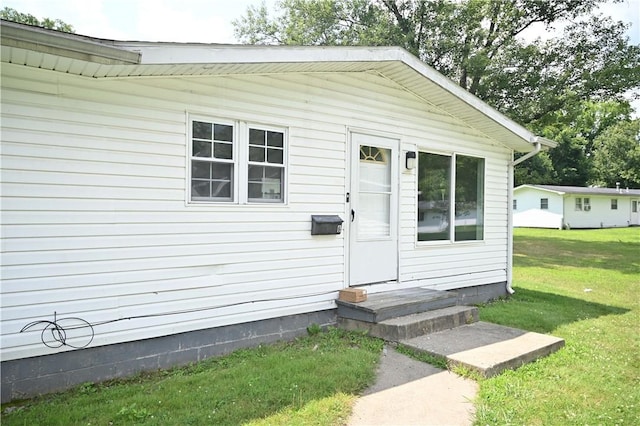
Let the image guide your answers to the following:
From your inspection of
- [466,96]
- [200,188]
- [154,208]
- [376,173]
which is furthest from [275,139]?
[466,96]

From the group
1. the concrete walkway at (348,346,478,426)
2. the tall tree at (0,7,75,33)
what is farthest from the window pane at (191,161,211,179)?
the tall tree at (0,7,75,33)

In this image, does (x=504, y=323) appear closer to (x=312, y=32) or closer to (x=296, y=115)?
(x=296, y=115)

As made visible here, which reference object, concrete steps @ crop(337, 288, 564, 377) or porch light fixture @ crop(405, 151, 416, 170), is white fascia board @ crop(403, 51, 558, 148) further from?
concrete steps @ crop(337, 288, 564, 377)

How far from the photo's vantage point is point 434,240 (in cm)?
666

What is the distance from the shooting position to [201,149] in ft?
14.3

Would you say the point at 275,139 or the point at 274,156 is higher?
the point at 275,139

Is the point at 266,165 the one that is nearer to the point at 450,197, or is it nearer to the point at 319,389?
the point at 319,389

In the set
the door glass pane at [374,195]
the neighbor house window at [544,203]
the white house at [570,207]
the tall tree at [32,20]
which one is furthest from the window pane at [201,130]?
the neighbor house window at [544,203]

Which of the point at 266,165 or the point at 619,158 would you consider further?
the point at 619,158

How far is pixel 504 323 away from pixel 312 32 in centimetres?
1716

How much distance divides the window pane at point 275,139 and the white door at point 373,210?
3.63 ft

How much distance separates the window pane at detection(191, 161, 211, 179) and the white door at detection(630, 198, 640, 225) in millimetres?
37522

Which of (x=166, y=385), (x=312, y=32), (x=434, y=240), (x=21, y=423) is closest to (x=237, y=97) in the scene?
(x=166, y=385)

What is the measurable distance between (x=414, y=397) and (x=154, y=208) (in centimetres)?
292
